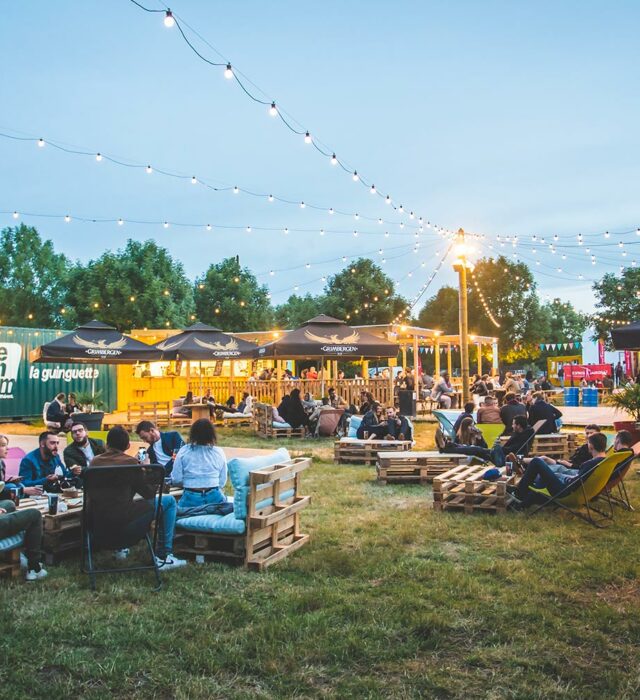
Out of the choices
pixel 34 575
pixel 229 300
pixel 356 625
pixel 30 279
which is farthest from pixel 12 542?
pixel 30 279

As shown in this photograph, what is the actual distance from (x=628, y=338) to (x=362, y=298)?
33945 mm

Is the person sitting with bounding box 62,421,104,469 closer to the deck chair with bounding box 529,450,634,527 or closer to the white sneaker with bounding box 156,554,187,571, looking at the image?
the white sneaker with bounding box 156,554,187,571

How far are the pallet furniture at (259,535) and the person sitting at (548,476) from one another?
101 inches

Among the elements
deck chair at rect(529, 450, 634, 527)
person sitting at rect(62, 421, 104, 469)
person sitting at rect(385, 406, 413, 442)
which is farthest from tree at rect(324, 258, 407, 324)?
person sitting at rect(62, 421, 104, 469)

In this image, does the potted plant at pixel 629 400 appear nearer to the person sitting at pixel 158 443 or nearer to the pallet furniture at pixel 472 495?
the pallet furniture at pixel 472 495

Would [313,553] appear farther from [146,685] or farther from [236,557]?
[146,685]

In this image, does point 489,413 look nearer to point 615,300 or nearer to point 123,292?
point 123,292

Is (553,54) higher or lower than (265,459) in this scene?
higher

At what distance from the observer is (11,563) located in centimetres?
473

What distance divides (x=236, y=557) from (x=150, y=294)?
31.0 meters

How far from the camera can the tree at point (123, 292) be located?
113 feet

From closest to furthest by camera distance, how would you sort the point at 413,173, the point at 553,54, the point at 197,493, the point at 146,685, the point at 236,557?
the point at 146,685 < the point at 236,557 < the point at 197,493 < the point at 553,54 < the point at 413,173

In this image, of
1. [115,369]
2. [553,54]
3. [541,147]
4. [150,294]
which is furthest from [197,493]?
[150,294]

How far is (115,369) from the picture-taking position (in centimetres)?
2245
